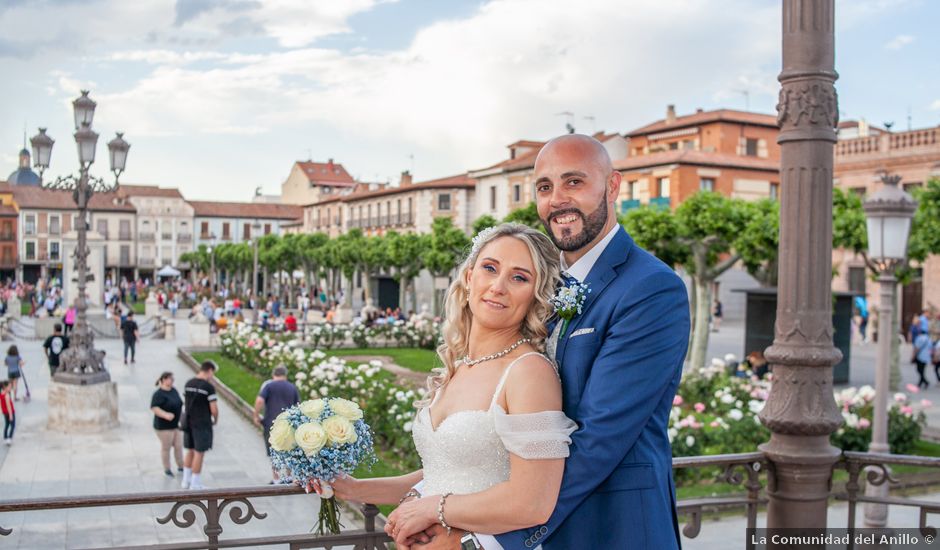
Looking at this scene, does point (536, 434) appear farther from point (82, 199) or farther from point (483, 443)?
point (82, 199)

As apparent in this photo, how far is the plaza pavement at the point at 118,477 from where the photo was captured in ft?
31.2

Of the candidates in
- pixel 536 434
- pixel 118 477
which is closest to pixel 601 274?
pixel 536 434

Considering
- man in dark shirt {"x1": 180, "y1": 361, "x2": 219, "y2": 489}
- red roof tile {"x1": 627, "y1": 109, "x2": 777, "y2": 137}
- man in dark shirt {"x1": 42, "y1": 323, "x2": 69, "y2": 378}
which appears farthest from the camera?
red roof tile {"x1": 627, "y1": 109, "x2": 777, "y2": 137}

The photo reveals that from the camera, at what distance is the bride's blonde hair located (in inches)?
102

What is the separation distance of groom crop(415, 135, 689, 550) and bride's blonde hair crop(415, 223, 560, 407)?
90 millimetres

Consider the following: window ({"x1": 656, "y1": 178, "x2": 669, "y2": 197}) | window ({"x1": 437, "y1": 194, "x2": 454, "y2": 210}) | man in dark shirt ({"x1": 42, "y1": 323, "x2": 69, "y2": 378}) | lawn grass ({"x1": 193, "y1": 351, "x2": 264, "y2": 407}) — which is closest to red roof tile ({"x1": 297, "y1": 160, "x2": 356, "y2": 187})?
window ({"x1": 437, "y1": 194, "x2": 454, "y2": 210})

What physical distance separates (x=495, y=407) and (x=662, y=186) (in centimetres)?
4228

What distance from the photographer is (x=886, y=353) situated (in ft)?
27.0

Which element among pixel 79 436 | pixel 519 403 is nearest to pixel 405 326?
pixel 79 436

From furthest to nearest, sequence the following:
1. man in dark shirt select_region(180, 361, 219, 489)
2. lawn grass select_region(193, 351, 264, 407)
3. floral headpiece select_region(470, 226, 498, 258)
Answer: lawn grass select_region(193, 351, 264, 407), man in dark shirt select_region(180, 361, 219, 489), floral headpiece select_region(470, 226, 498, 258)

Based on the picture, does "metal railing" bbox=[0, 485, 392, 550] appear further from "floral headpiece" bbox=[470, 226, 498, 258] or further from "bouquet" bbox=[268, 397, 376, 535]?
"floral headpiece" bbox=[470, 226, 498, 258]

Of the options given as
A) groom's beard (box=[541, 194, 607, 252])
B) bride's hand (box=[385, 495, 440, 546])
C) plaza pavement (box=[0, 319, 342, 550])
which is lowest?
plaza pavement (box=[0, 319, 342, 550])

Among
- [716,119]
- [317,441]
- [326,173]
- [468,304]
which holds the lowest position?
[317,441]

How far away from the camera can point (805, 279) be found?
14.8 ft
